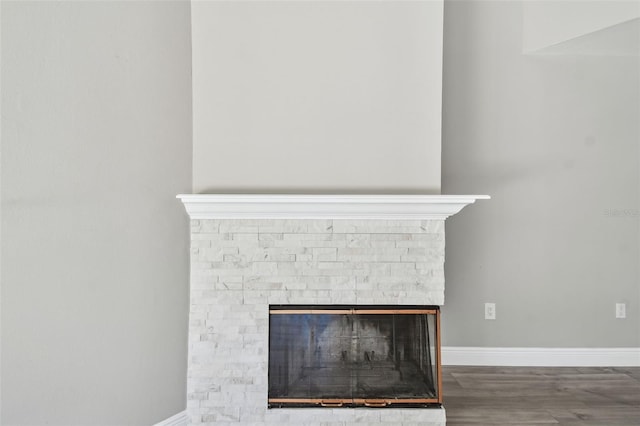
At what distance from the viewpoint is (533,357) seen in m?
3.15

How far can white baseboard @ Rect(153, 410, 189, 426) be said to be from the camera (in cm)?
215

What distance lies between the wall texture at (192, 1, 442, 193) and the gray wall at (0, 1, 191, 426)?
175 mm

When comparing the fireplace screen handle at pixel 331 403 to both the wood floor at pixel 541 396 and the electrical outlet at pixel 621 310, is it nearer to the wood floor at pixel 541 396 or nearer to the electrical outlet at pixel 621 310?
the wood floor at pixel 541 396

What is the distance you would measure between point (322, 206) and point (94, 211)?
1.05 m

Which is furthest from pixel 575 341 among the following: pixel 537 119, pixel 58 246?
pixel 58 246

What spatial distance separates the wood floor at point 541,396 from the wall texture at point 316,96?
4.38 ft

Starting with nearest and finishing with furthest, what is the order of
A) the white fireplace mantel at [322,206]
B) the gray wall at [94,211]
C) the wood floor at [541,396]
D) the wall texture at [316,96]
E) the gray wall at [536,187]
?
1. the gray wall at [94,211]
2. the white fireplace mantel at [322,206]
3. the wall texture at [316,96]
4. the wood floor at [541,396]
5. the gray wall at [536,187]

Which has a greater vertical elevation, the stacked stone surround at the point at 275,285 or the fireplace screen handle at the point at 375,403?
the stacked stone surround at the point at 275,285

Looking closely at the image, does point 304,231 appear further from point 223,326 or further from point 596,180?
point 596,180

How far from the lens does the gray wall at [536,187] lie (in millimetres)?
3104

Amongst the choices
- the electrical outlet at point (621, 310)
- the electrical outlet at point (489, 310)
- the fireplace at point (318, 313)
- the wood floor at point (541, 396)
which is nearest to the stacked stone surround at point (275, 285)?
the fireplace at point (318, 313)

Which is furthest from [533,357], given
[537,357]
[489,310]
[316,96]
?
[316,96]

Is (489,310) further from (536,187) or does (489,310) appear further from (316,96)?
(316,96)

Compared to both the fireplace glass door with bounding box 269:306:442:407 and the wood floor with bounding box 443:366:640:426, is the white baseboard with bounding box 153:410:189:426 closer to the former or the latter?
the fireplace glass door with bounding box 269:306:442:407
